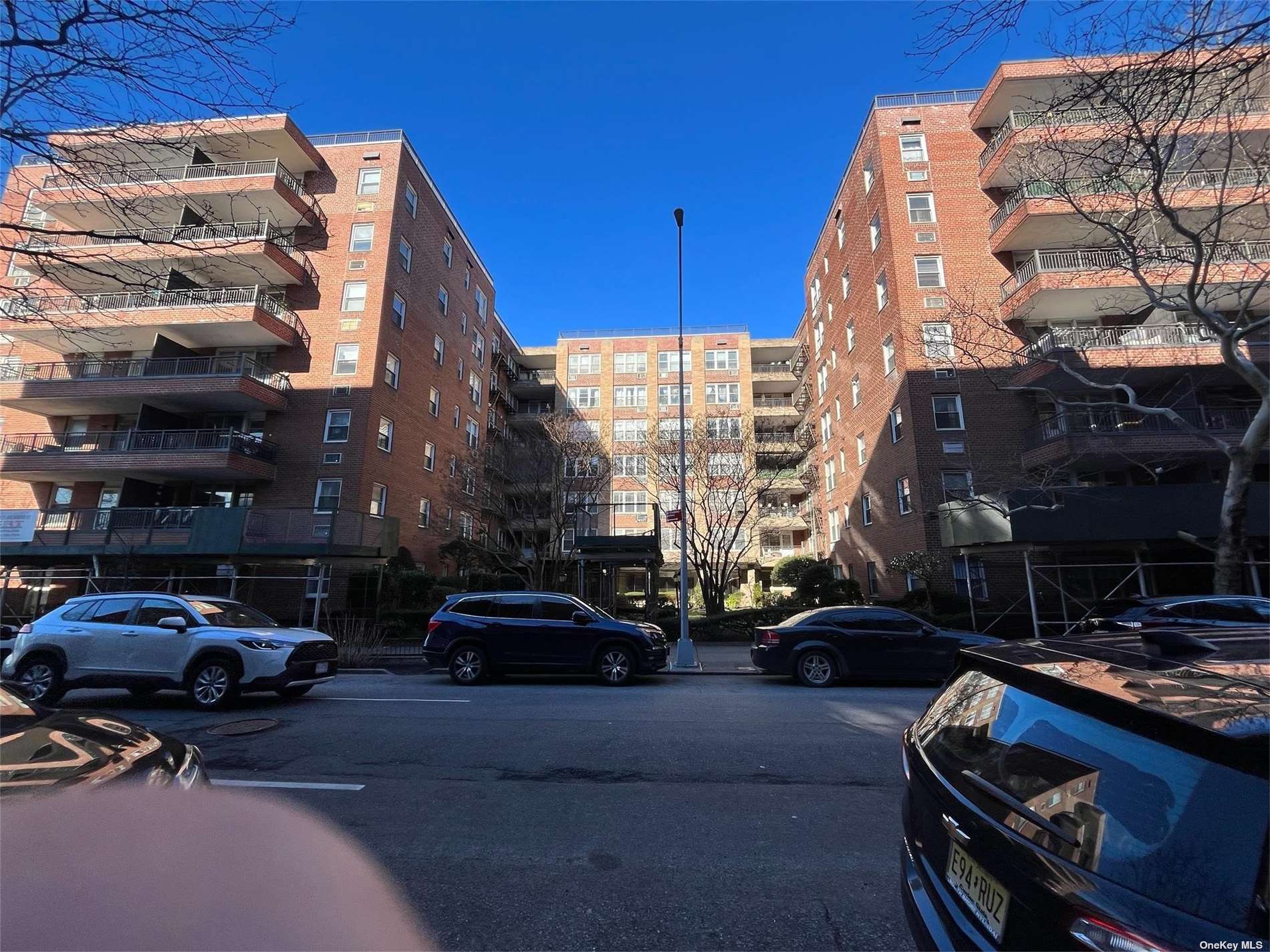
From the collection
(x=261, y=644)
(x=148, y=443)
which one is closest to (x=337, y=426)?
(x=148, y=443)

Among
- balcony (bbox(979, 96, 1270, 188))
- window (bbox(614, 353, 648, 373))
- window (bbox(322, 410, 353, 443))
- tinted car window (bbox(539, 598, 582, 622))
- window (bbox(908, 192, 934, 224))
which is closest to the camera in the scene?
tinted car window (bbox(539, 598, 582, 622))

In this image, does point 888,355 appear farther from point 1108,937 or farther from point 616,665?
point 1108,937

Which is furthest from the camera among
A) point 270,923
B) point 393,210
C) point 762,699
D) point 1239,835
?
point 393,210

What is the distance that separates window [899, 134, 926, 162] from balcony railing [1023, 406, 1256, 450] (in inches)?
507

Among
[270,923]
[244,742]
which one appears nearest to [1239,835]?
[270,923]

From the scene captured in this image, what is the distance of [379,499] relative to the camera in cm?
2434

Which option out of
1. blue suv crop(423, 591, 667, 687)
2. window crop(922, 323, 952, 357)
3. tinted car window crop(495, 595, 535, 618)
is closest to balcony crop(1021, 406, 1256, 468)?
window crop(922, 323, 952, 357)

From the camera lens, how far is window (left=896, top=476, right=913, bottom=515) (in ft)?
71.0

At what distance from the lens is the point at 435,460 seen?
29391 mm

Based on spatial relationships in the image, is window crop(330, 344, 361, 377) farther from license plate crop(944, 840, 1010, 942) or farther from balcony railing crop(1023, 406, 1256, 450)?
balcony railing crop(1023, 406, 1256, 450)

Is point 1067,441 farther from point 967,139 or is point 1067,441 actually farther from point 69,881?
point 69,881

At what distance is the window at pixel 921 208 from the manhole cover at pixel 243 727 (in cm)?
2694

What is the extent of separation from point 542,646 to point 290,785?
6.18 m

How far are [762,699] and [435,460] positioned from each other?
24.0 metres
